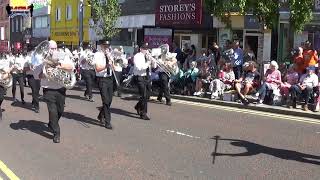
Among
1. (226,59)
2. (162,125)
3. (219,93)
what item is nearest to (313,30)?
(226,59)

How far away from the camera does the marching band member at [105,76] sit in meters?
11.9

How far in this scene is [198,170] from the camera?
26.9 feet

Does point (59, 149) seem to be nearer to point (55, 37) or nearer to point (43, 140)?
point (43, 140)

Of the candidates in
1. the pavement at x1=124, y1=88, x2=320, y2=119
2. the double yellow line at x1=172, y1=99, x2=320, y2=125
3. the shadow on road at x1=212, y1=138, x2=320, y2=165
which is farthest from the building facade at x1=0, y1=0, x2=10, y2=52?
the shadow on road at x1=212, y1=138, x2=320, y2=165

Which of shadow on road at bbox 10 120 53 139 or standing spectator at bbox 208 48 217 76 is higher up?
standing spectator at bbox 208 48 217 76

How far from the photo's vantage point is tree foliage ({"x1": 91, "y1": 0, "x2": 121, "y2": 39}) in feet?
114

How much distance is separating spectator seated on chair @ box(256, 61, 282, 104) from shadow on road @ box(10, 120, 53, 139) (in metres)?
6.27

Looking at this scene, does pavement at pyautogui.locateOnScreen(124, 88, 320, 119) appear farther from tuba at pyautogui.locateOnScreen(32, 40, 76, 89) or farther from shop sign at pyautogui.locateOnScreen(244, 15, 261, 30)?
shop sign at pyautogui.locateOnScreen(244, 15, 261, 30)

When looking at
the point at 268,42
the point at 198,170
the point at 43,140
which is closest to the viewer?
the point at 198,170

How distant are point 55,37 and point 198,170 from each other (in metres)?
47.3

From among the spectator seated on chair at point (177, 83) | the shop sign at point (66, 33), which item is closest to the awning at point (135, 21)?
the shop sign at point (66, 33)

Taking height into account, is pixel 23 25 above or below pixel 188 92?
above

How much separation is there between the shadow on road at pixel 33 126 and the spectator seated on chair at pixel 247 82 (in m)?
6.12

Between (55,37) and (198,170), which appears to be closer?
(198,170)
